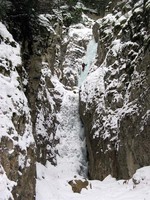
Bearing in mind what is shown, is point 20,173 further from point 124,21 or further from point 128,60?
point 124,21

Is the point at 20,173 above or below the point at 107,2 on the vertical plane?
below

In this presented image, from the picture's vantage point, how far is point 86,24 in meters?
35.8

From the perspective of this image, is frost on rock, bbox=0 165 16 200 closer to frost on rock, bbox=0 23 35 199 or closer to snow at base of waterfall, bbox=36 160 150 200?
frost on rock, bbox=0 23 35 199

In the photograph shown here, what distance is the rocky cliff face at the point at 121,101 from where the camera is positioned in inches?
577

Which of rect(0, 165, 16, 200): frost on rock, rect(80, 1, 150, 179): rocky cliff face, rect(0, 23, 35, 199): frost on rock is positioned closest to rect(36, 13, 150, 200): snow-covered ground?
rect(80, 1, 150, 179): rocky cliff face

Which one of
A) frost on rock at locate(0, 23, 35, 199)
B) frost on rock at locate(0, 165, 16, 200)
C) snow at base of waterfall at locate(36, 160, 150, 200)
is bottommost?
frost on rock at locate(0, 165, 16, 200)

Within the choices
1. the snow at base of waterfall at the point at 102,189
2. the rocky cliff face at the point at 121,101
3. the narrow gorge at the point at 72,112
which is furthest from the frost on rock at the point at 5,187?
the rocky cliff face at the point at 121,101

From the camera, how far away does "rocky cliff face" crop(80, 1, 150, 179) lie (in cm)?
1465

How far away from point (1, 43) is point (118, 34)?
9.33 meters

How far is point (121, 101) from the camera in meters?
16.6

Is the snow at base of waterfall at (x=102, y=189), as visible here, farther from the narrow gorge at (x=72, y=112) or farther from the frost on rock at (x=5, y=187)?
the frost on rock at (x=5, y=187)

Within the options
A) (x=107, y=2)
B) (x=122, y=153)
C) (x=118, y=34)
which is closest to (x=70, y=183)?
(x=122, y=153)

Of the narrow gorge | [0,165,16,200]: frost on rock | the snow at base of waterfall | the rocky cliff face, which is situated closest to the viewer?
[0,165,16,200]: frost on rock

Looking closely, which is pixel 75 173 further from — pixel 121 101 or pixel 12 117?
pixel 12 117
